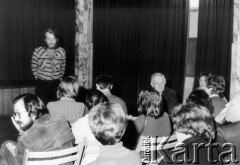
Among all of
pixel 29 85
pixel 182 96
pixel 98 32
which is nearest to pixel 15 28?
pixel 29 85

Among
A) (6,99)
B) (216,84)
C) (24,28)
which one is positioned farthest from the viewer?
(24,28)

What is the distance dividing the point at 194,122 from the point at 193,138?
106 mm

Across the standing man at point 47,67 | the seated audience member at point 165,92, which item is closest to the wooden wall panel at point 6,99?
the standing man at point 47,67

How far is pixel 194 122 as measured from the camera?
6.79 ft

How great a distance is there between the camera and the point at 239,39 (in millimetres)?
6543

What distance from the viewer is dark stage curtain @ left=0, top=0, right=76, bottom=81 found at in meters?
7.25

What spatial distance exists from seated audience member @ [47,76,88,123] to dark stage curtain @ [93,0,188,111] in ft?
14.2

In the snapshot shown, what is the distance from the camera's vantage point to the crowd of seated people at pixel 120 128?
190cm

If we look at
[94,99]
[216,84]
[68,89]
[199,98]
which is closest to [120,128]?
[94,99]

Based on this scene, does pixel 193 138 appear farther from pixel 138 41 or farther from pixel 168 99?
pixel 138 41

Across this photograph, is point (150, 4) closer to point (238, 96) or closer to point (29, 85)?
point (29, 85)

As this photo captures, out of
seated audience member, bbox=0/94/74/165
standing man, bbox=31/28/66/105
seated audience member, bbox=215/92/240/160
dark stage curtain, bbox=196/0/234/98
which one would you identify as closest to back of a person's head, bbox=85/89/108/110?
seated audience member, bbox=0/94/74/165

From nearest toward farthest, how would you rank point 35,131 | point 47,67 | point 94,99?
point 35,131 < point 94,99 < point 47,67

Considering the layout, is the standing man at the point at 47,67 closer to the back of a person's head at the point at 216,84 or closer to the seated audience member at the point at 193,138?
the back of a person's head at the point at 216,84
